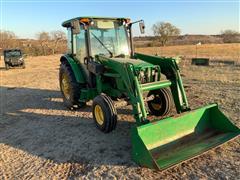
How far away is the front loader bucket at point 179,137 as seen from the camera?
3.94 meters

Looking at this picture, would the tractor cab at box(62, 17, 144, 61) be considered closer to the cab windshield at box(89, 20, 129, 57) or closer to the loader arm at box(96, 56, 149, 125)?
the cab windshield at box(89, 20, 129, 57)

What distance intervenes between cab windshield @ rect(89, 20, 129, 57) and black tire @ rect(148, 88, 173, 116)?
1.37m

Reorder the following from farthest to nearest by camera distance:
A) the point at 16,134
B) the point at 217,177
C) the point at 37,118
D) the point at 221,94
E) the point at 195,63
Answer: the point at 195,63 < the point at 221,94 < the point at 37,118 < the point at 16,134 < the point at 217,177

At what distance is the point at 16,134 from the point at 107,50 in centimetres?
289

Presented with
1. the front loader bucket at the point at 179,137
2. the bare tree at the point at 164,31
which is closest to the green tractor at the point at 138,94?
the front loader bucket at the point at 179,137

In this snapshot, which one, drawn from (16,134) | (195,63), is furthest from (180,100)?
(195,63)

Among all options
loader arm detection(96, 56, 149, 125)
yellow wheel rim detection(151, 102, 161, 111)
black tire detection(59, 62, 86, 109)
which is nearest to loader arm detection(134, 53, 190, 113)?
yellow wheel rim detection(151, 102, 161, 111)

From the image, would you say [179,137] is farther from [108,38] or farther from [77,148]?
[108,38]

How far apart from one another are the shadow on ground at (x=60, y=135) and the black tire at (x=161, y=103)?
2.58ft

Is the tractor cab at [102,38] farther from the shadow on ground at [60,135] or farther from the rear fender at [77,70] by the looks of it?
the shadow on ground at [60,135]

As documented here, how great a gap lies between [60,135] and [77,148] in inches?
35.4

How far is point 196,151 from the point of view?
416cm

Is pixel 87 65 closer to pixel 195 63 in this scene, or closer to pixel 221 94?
pixel 221 94

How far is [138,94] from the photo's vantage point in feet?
16.0
